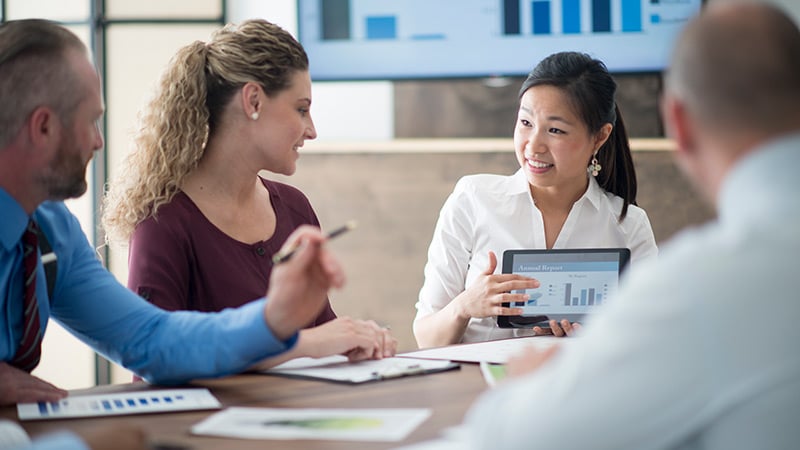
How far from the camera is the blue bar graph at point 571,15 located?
13.5ft

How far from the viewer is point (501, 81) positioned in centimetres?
425

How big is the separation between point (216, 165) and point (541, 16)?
2.12m

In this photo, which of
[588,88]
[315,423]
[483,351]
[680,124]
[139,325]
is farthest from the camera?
[588,88]

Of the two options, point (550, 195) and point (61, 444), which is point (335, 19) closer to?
point (550, 195)

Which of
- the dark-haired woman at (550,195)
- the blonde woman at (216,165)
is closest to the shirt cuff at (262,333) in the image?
the blonde woman at (216,165)

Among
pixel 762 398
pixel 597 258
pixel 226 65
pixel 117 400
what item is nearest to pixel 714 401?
pixel 762 398

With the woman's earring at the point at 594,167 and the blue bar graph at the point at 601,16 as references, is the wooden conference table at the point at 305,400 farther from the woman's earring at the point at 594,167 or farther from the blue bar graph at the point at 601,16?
the blue bar graph at the point at 601,16

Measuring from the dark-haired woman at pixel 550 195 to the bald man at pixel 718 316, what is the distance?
1.73m

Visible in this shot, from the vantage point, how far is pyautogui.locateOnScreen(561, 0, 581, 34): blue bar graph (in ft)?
13.5

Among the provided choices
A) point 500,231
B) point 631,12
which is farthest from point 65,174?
point 631,12

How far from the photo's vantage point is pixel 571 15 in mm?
4121

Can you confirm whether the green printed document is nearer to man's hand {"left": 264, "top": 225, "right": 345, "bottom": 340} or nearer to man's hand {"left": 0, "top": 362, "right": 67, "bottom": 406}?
man's hand {"left": 264, "top": 225, "right": 345, "bottom": 340}

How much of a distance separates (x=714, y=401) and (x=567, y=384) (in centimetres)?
13

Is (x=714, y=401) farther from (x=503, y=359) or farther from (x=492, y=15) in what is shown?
(x=492, y=15)
